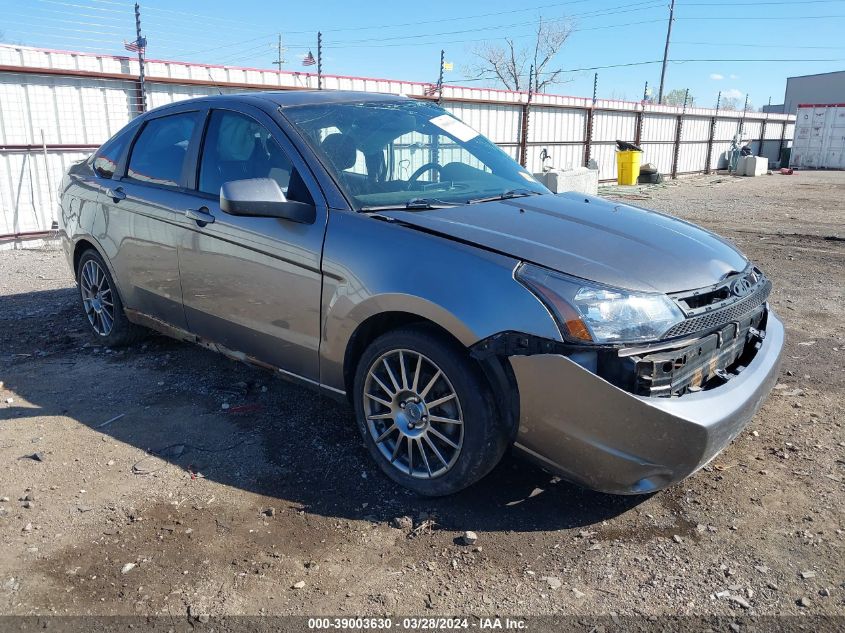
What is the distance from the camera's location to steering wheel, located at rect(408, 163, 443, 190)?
3.68 meters

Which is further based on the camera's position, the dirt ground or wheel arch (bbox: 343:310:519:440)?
wheel arch (bbox: 343:310:519:440)

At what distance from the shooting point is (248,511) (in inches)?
123

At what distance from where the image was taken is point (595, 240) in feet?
10.1

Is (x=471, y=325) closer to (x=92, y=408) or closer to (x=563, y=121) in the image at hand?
(x=92, y=408)

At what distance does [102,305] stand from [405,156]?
2899 millimetres

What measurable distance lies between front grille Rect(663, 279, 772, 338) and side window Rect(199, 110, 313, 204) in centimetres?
193

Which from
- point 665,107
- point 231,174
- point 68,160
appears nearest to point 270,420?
point 231,174

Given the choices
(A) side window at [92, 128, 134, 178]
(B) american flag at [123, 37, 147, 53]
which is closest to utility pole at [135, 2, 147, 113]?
(B) american flag at [123, 37, 147, 53]

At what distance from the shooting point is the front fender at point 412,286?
2711 mm

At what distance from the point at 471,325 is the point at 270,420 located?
1.80 metres

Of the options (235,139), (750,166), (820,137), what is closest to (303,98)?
(235,139)

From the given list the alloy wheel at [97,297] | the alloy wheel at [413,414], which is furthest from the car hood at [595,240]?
the alloy wheel at [97,297]

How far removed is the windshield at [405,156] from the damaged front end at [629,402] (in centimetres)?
119

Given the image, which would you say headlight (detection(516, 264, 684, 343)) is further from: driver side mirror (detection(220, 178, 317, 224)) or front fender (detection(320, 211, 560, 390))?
driver side mirror (detection(220, 178, 317, 224))
